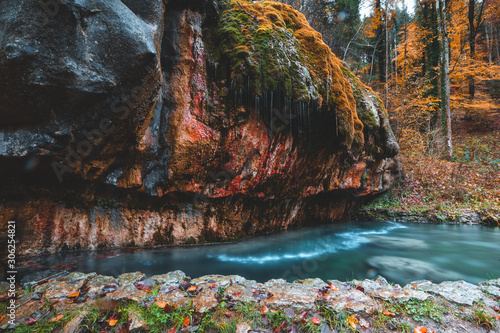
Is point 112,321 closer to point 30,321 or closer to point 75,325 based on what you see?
point 75,325

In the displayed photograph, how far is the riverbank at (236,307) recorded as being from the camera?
207 centimetres

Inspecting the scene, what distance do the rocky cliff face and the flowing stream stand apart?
15.8 inches

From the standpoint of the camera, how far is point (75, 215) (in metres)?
4.07

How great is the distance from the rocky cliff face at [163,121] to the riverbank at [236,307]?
169 cm

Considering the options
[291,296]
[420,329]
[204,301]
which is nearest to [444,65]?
[420,329]

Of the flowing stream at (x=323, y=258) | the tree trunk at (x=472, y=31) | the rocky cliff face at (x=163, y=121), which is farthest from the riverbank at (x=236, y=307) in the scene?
the tree trunk at (x=472, y=31)

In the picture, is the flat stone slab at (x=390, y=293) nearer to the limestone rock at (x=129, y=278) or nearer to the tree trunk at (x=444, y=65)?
the limestone rock at (x=129, y=278)

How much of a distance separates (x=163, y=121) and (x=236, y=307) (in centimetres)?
371

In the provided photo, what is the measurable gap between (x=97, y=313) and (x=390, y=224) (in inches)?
421

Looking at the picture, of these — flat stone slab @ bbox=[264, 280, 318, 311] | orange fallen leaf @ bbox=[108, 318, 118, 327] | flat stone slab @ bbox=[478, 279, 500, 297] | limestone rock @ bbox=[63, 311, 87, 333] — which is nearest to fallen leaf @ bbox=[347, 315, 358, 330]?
flat stone slab @ bbox=[264, 280, 318, 311]

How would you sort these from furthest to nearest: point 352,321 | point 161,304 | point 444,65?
point 444,65 < point 161,304 < point 352,321

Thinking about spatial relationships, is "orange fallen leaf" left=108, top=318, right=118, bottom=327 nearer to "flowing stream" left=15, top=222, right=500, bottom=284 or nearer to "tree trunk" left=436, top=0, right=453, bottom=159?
"flowing stream" left=15, top=222, right=500, bottom=284

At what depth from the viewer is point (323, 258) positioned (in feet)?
18.1

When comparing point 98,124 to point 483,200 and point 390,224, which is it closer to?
point 390,224
